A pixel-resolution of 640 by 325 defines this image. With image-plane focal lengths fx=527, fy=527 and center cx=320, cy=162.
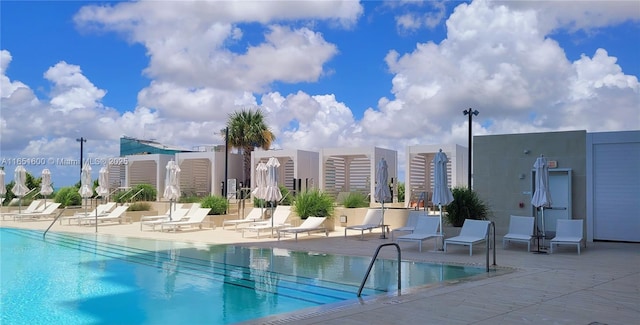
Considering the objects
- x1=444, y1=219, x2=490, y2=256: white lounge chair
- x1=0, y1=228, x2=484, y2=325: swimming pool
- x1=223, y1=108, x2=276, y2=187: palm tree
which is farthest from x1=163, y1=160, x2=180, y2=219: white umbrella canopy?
x1=223, y1=108, x2=276, y2=187: palm tree

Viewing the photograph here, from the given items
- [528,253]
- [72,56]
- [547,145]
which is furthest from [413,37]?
[72,56]

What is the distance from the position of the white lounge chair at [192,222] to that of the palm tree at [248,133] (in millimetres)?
11546

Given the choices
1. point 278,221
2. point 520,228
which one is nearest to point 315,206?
point 278,221

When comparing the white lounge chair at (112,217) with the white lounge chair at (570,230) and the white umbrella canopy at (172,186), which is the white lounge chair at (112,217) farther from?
the white lounge chair at (570,230)

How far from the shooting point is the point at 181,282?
8484mm

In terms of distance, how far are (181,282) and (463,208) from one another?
7168 millimetres

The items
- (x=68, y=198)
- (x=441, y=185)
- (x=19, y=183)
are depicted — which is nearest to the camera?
(x=441, y=185)

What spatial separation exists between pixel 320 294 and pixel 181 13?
9168 millimetres

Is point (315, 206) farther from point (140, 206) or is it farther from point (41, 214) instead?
point (41, 214)

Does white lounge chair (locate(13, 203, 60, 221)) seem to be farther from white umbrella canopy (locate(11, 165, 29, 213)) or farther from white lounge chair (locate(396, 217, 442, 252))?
white lounge chair (locate(396, 217, 442, 252))

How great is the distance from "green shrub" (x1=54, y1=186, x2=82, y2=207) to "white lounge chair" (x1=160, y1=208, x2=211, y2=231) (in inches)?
392

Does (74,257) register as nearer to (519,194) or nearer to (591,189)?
(519,194)

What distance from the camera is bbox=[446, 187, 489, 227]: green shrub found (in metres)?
12.8

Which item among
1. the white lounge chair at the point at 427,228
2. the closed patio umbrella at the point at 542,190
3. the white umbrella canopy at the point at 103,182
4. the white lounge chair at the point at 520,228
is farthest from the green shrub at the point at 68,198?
the closed patio umbrella at the point at 542,190
